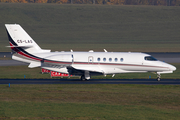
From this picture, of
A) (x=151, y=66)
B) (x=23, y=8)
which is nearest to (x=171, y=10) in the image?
(x=23, y=8)

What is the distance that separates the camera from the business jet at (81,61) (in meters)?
34.5

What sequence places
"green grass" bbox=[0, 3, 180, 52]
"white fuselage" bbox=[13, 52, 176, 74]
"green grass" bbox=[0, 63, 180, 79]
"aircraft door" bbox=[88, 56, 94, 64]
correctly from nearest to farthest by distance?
"white fuselage" bbox=[13, 52, 176, 74] → "aircraft door" bbox=[88, 56, 94, 64] → "green grass" bbox=[0, 63, 180, 79] → "green grass" bbox=[0, 3, 180, 52]

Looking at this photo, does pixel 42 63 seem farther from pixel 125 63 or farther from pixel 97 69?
pixel 125 63

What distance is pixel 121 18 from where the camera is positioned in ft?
459

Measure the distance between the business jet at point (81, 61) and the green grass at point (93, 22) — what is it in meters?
76.4

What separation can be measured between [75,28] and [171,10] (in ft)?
157

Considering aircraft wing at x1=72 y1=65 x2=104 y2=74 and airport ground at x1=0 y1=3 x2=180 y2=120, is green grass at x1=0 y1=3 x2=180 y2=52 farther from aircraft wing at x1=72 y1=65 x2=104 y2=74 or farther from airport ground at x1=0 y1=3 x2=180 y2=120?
aircraft wing at x1=72 y1=65 x2=104 y2=74
